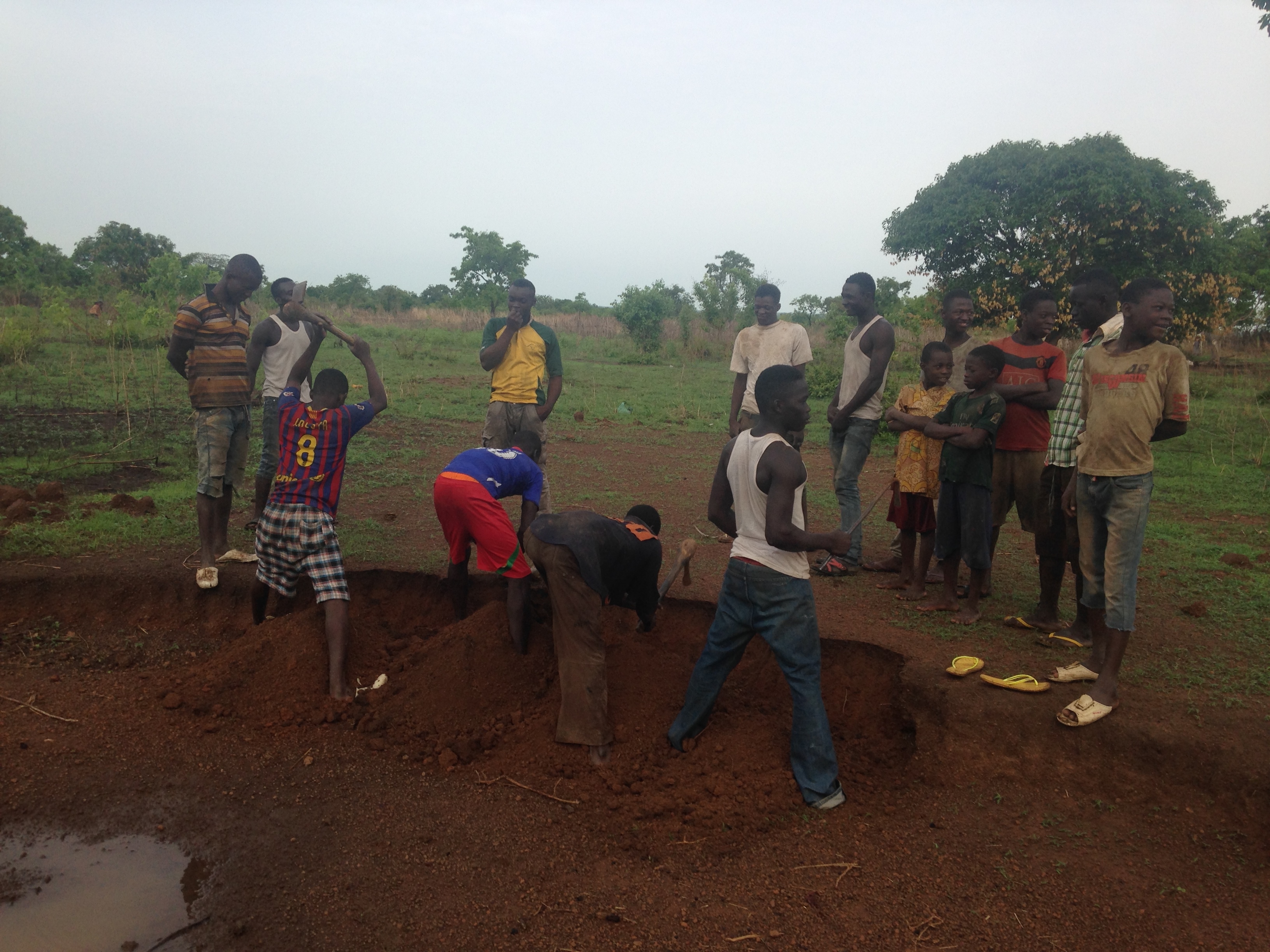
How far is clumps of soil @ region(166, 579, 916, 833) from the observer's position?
3.34 m

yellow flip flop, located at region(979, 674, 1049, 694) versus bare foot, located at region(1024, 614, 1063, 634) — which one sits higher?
bare foot, located at region(1024, 614, 1063, 634)

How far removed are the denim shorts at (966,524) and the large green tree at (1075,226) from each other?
11631 millimetres

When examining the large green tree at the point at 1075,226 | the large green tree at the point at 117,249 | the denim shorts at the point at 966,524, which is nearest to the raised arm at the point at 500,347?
the denim shorts at the point at 966,524

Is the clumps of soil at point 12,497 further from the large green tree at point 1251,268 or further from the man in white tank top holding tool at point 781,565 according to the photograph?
the large green tree at point 1251,268

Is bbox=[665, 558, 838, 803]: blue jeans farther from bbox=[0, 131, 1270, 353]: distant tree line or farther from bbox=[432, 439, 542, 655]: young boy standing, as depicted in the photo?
bbox=[0, 131, 1270, 353]: distant tree line

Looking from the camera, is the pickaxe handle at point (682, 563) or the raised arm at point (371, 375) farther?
the raised arm at point (371, 375)

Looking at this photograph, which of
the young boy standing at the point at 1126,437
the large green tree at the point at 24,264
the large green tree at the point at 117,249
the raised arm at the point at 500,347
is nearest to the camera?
the young boy standing at the point at 1126,437

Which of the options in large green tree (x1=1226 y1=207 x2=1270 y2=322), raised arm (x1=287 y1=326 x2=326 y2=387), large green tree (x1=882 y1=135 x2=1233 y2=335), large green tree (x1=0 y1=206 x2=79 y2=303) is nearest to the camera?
raised arm (x1=287 y1=326 x2=326 y2=387)

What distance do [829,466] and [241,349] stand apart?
6379 millimetres

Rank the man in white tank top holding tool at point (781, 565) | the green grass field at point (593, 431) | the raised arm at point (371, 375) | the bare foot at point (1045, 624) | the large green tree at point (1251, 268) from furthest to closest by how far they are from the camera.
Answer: the large green tree at point (1251, 268) < the green grass field at point (593, 431) < the raised arm at point (371, 375) < the bare foot at point (1045, 624) < the man in white tank top holding tool at point (781, 565)

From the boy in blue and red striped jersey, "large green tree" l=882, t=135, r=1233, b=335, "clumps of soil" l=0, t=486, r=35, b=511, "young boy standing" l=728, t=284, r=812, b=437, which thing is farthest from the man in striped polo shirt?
"large green tree" l=882, t=135, r=1233, b=335

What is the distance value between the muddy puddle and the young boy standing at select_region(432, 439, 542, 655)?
1.68m

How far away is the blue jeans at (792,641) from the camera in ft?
10.3

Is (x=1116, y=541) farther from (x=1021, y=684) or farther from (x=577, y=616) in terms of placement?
(x=577, y=616)
